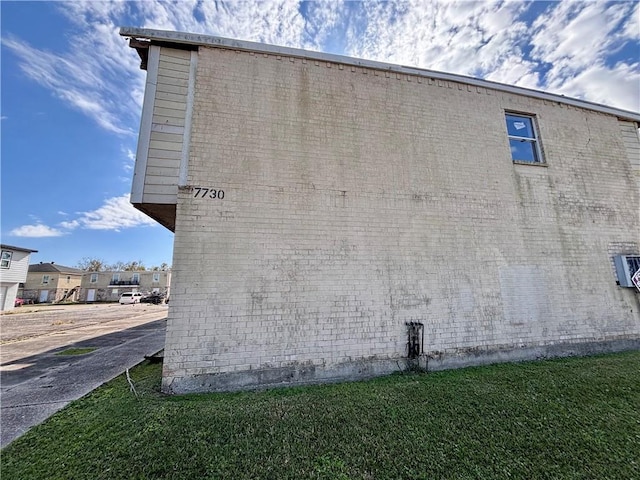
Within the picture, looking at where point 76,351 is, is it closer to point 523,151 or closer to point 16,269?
point 523,151

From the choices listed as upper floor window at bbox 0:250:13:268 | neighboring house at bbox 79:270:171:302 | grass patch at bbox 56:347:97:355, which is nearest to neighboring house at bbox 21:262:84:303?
neighboring house at bbox 79:270:171:302

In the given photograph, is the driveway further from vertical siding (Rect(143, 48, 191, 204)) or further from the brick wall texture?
vertical siding (Rect(143, 48, 191, 204))

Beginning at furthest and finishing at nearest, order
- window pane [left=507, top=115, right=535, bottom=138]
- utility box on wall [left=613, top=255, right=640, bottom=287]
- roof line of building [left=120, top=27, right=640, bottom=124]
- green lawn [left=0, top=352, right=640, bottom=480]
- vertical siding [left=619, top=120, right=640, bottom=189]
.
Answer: vertical siding [left=619, top=120, right=640, bottom=189] → window pane [left=507, top=115, right=535, bottom=138] → utility box on wall [left=613, top=255, right=640, bottom=287] → roof line of building [left=120, top=27, right=640, bottom=124] → green lawn [left=0, top=352, right=640, bottom=480]

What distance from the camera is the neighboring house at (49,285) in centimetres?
3272

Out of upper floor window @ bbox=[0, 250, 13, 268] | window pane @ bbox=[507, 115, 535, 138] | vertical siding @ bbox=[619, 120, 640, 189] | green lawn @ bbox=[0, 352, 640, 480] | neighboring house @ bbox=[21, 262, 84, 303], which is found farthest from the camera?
neighboring house @ bbox=[21, 262, 84, 303]

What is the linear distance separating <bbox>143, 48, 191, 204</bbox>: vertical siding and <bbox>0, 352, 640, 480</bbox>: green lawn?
11.0 ft

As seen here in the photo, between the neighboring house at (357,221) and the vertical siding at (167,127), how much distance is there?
0.03m

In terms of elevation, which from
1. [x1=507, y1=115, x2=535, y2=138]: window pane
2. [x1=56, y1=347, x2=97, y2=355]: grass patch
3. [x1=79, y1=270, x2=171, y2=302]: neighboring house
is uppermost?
[x1=507, y1=115, x2=535, y2=138]: window pane

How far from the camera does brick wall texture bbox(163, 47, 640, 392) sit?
4.71 m

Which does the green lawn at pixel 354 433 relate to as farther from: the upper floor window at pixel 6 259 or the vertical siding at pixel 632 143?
the upper floor window at pixel 6 259

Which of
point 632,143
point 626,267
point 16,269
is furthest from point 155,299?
point 632,143

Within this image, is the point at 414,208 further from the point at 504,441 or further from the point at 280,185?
the point at 504,441

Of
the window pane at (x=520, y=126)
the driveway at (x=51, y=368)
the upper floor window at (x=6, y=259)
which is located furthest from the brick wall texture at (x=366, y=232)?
the upper floor window at (x=6, y=259)

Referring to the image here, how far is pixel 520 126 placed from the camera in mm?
7023
